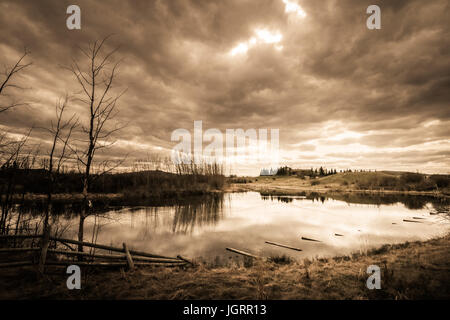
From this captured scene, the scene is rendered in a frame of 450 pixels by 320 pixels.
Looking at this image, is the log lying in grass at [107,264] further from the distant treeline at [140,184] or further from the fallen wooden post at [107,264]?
the distant treeline at [140,184]

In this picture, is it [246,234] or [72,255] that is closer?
[72,255]

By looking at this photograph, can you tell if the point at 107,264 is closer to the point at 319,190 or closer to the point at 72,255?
the point at 72,255

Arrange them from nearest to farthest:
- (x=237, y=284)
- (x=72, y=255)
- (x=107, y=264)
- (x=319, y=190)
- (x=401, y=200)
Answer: (x=237, y=284), (x=107, y=264), (x=72, y=255), (x=401, y=200), (x=319, y=190)

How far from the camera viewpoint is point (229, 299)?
4773mm

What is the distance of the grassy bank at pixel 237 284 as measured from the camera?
477 centimetres

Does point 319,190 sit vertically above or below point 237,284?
below

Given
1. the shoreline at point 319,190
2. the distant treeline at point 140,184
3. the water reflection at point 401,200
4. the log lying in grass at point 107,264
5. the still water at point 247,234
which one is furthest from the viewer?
the shoreline at point 319,190

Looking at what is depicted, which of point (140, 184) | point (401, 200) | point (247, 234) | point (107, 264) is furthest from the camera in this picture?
point (140, 184)

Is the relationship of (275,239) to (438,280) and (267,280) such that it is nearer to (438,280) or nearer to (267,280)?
(267,280)

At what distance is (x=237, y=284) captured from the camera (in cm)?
563

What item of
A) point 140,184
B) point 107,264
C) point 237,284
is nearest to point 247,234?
point 237,284

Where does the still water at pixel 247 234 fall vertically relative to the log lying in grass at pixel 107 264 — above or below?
below

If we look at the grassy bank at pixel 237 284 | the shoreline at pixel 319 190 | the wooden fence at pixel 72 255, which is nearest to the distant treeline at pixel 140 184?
the shoreline at pixel 319 190
